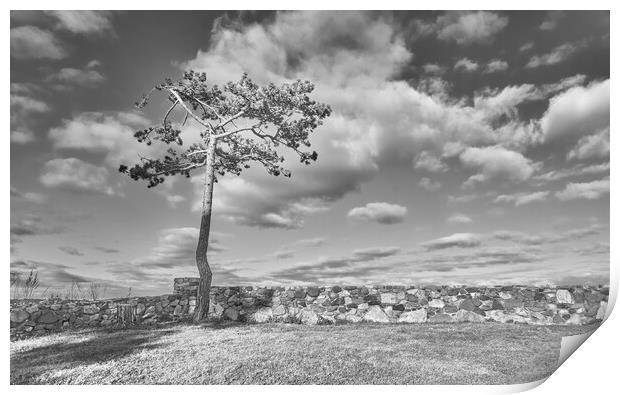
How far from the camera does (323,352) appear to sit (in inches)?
267

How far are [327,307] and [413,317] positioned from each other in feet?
6.12

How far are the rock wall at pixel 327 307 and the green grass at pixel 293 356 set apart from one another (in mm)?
944

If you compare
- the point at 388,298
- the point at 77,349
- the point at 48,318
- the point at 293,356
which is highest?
the point at 388,298

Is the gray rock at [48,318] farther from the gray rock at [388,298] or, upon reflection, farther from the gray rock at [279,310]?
the gray rock at [388,298]

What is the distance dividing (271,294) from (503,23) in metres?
7.15

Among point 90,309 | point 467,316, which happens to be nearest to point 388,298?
point 467,316

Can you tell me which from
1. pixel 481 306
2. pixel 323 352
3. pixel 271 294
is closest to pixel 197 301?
pixel 271 294

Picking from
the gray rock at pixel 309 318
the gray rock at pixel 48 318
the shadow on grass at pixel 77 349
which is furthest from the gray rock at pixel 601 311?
the gray rock at pixel 48 318

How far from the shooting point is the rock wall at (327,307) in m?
9.35

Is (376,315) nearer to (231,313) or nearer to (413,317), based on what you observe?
(413,317)

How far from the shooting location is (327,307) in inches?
400

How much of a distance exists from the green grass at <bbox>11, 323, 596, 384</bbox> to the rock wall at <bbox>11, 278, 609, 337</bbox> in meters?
0.94

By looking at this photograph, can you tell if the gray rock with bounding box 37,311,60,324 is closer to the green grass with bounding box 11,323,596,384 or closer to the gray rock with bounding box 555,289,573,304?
the green grass with bounding box 11,323,596,384

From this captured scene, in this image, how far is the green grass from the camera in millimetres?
6062
